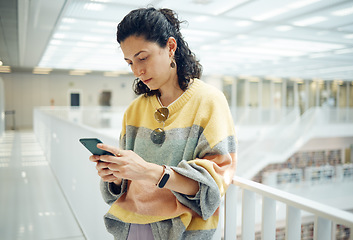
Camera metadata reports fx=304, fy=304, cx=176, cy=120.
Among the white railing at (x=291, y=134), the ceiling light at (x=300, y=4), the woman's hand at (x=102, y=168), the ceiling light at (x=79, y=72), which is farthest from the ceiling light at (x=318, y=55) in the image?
the ceiling light at (x=79, y=72)

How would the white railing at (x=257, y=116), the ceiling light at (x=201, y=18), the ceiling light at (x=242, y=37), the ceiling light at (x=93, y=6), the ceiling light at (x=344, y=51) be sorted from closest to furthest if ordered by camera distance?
the ceiling light at (x=93, y=6), the ceiling light at (x=201, y=18), the ceiling light at (x=242, y=37), the ceiling light at (x=344, y=51), the white railing at (x=257, y=116)

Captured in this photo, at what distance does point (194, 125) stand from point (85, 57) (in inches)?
513

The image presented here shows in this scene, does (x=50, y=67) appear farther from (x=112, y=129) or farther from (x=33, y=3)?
(x=33, y=3)

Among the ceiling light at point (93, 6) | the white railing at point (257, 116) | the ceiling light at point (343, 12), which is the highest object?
the ceiling light at point (93, 6)

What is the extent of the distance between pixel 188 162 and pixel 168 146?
0.13m

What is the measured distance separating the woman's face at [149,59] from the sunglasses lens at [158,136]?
0.49ft

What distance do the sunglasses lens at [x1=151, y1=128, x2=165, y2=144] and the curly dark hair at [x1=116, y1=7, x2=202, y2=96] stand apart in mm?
170

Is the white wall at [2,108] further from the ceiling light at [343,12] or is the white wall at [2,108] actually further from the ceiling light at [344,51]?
the ceiling light at [344,51]

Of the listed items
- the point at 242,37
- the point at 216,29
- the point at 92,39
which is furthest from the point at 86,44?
the point at 242,37

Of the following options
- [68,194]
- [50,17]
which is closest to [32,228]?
[68,194]

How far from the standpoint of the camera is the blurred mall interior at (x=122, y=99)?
259cm

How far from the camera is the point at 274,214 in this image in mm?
1059

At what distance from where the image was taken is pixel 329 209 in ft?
2.69

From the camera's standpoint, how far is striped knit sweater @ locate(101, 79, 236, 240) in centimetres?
90
